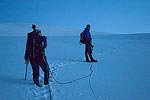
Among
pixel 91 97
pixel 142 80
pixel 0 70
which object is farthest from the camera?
pixel 0 70

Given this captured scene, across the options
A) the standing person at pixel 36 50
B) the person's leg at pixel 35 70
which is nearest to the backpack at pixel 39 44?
the standing person at pixel 36 50

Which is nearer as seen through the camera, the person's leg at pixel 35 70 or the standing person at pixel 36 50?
the standing person at pixel 36 50

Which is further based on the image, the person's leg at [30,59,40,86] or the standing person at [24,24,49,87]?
the person's leg at [30,59,40,86]

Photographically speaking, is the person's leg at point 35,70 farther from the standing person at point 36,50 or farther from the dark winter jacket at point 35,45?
the dark winter jacket at point 35,45

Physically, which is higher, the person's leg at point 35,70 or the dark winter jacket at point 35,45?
the dark winter jacket at point 35,45

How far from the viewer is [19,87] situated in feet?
21.3

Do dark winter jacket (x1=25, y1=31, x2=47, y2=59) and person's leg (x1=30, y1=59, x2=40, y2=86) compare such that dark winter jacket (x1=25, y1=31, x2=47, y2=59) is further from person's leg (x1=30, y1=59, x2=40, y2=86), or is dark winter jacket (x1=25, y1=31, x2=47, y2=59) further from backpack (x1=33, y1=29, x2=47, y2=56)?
person's leg (x1=30, y1=59, x2=40, y2=86)

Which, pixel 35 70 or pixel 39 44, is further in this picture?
pixel 35 70

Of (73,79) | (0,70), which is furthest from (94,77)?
(0,70)

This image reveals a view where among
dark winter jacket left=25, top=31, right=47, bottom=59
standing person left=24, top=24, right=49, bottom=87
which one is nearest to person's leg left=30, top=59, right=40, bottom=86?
standing person left=24, top=24, right=49, bottom=87

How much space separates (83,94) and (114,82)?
4.56 feet

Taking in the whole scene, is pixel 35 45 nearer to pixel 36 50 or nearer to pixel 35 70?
pixel 36 50

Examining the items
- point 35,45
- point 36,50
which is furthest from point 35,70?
point 35,45

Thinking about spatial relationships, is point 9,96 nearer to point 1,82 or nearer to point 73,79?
point 1,82
